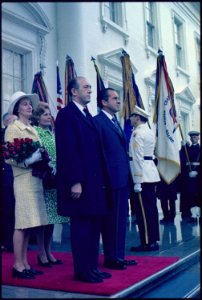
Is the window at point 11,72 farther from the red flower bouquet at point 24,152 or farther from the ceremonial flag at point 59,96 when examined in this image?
the red flower bouquet at point 24,152

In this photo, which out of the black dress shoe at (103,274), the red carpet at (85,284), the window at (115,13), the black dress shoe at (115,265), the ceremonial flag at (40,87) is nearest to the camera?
the red carpet at (85,284)

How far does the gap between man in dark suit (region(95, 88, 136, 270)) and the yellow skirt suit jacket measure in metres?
0.70

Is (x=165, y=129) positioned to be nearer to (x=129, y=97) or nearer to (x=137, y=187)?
(x=129, y=97)

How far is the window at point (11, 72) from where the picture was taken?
7109mm

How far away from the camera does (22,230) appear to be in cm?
363

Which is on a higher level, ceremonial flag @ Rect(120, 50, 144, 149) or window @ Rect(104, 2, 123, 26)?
window @ Rect(104, 2, 123, 26)

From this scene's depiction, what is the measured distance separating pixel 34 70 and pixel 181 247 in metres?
4.13

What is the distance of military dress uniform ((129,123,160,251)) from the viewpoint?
5.09 metres

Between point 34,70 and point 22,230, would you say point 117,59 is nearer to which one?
point 34,70

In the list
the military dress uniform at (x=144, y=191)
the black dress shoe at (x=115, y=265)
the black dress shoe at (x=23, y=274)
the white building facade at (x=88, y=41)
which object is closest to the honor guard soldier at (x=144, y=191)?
the military dress uniform at (x=144, y=191)

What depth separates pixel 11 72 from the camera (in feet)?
23.9

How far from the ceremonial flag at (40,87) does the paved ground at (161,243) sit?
2.24 metres

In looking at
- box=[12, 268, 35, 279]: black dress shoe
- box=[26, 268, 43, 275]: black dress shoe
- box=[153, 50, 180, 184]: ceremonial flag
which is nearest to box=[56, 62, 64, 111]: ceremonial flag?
box=[153, 50, 180, 184]: ceremonial flag

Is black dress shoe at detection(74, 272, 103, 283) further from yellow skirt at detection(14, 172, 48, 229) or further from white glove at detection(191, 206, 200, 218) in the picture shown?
white glove at detection(191, 206, 200, 218)
